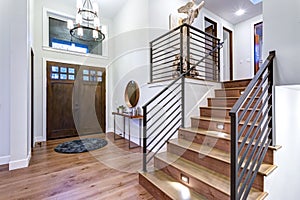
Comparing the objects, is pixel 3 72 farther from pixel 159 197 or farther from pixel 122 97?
pixel 159 197

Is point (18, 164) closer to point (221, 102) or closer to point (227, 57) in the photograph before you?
point (221, 102)

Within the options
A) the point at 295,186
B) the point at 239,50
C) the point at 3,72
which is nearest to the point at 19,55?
the point at 3,72

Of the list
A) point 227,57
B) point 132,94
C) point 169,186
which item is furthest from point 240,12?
point 169,186

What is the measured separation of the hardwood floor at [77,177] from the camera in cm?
196

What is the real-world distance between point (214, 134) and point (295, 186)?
0.98 metres

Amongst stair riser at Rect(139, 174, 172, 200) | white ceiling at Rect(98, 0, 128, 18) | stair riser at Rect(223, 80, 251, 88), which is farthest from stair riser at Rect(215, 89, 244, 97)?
white ceiling at Rect(98, 0, 128, 18)

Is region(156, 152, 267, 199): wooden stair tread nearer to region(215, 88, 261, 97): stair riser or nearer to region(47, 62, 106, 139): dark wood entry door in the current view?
region(215, 88, 261, 97): stair riser

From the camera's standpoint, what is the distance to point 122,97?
4.80 meters

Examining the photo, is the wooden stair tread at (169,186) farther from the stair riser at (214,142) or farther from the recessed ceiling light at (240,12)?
the recessed ceiling light at (240,12)

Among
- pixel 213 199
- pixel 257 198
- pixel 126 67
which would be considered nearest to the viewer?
pixel 257 198

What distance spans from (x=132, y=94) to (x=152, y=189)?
2.64 metres

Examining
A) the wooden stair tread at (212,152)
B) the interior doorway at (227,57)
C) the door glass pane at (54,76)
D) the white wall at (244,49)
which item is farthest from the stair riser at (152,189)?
the white wall at (244,49)

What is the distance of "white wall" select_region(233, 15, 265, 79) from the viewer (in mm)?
5406

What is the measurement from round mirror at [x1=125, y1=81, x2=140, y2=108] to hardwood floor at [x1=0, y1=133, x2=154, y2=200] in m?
1.27
